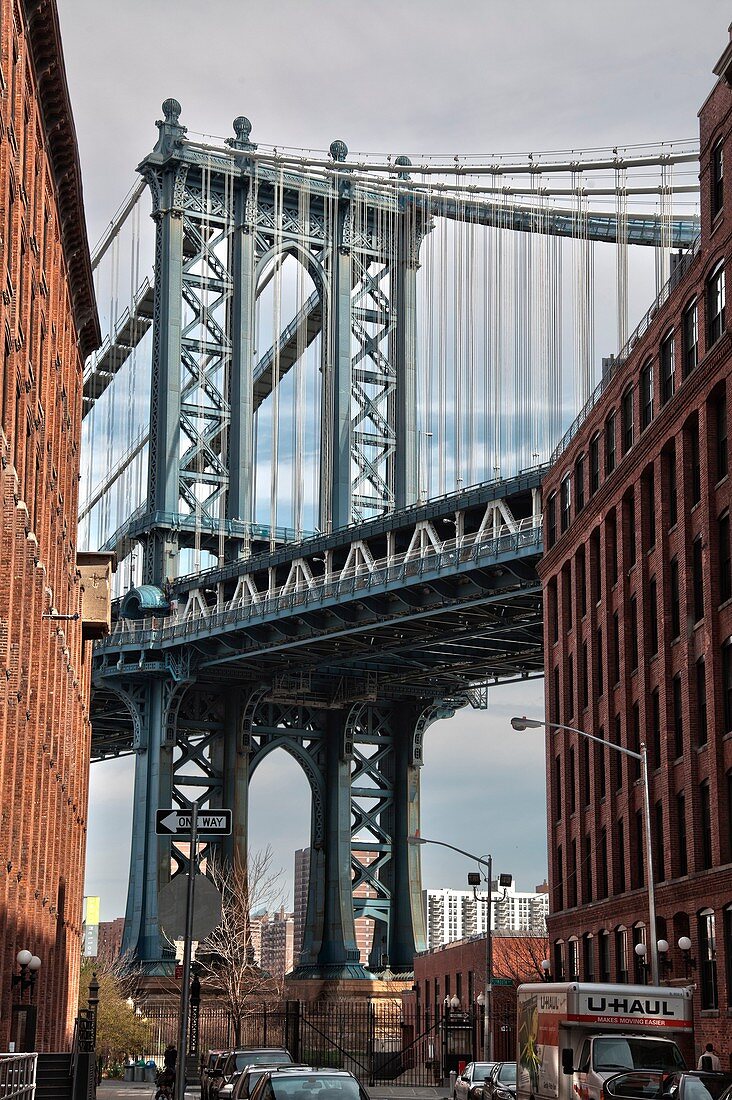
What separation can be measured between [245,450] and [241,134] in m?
17.5

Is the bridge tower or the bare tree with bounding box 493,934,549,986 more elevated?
the bridge tower

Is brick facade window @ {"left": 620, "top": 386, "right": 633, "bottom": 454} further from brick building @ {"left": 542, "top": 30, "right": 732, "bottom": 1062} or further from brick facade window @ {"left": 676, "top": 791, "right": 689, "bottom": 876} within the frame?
brick facade window @ {"left": 676, "top": 791, "right": 689, "bottom": 876}

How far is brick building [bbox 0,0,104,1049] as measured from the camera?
36.5m

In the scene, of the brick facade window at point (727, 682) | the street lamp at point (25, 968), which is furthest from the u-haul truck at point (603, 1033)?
the street lamp at point (25, 968)

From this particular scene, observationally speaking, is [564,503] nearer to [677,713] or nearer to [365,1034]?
[677,713]

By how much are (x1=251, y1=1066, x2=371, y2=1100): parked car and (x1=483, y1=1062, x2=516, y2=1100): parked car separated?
552 inches

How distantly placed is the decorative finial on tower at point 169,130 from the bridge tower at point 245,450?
0.30 feet

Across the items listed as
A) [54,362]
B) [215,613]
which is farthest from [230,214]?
[54,362]

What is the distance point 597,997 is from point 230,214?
70.2 m

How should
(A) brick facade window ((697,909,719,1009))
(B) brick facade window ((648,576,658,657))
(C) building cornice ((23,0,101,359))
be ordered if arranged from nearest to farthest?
(A) brick facade window ((697,909,719,1009)), (C) building cornice ((23,0,101,359)), (B) brick facade window ((648,576,658,657))

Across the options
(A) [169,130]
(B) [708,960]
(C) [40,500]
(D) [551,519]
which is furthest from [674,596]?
(A) [169,130]

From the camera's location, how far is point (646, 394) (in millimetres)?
50438

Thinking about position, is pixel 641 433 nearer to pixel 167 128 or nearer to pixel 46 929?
pixel 46 929

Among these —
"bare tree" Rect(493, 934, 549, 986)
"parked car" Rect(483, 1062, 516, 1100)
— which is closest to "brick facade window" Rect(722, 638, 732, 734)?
"parked car" Rect(483, 1062, 516, 1100)
